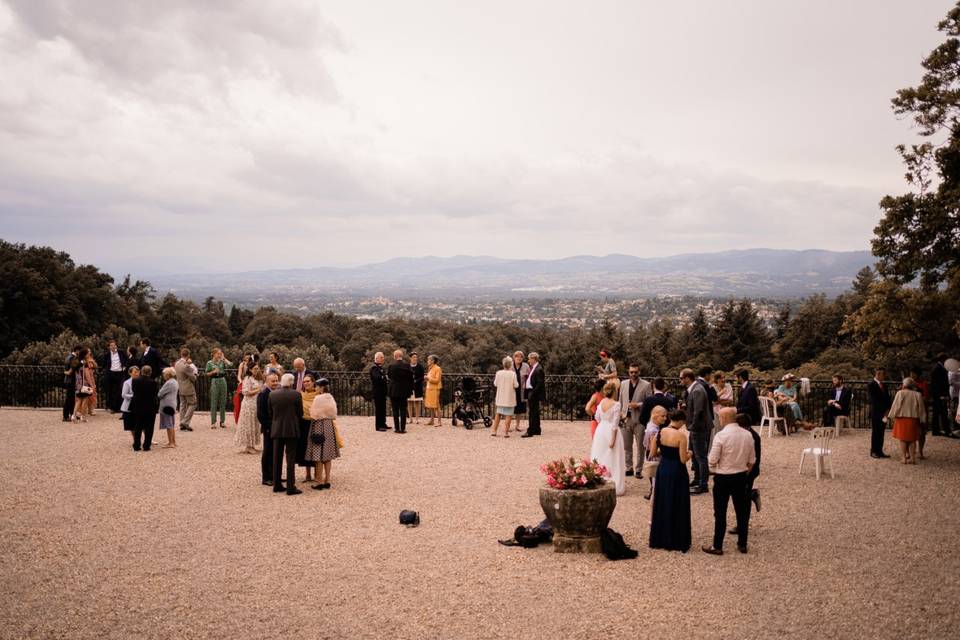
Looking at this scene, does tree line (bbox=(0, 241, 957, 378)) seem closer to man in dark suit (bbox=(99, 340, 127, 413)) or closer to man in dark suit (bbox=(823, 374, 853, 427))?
man in dark suit (bbox=(99, 340, 127, 413))

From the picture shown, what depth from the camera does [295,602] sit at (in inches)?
282

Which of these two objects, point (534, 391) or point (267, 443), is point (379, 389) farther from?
point (267, 443)

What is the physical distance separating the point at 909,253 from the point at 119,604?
54.3 ft

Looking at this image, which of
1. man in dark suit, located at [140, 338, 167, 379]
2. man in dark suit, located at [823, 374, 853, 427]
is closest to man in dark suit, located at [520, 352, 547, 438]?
man in dark suit, located at [823, 374, 853, 427]

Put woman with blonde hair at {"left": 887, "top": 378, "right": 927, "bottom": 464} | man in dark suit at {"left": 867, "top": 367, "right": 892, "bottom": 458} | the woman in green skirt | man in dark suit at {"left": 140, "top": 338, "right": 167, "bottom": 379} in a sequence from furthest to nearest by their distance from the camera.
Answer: man in dark suit at {"left": 140, "top": 338, "right": 167, "bottom": 379}
the woman in green skirt
man in dark suit at {"left": 867, "top": 367, "right": 892, "bottom": 458}
woman with blonde hair at {"left": 887, "top": 378, "right": 927, "bottom": 464}

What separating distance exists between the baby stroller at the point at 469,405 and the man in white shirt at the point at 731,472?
10.3 meters

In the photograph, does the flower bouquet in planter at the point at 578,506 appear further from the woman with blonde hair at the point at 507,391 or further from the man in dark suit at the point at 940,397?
the man in dark suit at the point at 940,397

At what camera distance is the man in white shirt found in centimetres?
861

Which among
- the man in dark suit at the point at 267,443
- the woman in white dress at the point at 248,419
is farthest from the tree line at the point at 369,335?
the man in dark suit at the point at 267,443

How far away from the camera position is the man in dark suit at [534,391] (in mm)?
17000

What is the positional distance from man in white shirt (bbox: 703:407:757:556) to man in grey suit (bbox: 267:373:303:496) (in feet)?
21.2

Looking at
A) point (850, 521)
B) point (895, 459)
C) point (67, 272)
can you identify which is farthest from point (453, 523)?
point (67, 272)

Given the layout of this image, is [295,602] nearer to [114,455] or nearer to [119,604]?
[119,604]

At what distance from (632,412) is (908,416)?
556 centimetres
